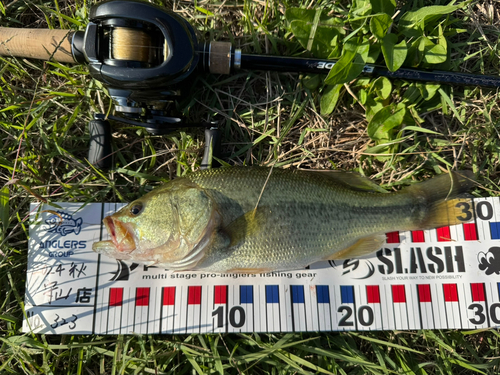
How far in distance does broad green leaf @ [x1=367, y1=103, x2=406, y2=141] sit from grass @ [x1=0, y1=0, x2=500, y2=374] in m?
0.17

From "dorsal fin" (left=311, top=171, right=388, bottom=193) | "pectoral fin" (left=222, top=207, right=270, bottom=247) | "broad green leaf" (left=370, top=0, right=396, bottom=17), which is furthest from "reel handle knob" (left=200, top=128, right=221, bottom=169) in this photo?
"broad green leaf" (left=370, top=0, right=396, bottom=17)

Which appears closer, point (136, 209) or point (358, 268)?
point (136, 209)

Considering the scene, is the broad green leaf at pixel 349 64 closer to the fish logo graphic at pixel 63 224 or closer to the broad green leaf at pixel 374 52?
the broad green leaf at pixel 374 52

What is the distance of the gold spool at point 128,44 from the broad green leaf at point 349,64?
137 cm

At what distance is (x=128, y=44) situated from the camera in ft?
6.88

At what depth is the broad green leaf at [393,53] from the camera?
8.12ft

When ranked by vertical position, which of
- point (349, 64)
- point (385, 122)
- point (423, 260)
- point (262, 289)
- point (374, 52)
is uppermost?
point (374, 52)

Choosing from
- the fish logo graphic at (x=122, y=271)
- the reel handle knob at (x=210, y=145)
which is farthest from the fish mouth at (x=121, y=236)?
the reel handle knob at (x=210, y=145)

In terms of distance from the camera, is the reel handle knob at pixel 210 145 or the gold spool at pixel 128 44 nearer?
the gold spool at pixel 128 44

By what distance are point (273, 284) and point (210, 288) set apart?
1.72 feet

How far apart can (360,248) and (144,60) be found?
2120 millimetres

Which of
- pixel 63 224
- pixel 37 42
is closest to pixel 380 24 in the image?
pixel 37 42

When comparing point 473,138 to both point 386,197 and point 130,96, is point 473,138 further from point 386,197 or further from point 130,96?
point 130,96

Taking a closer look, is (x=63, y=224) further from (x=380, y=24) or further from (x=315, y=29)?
(x=380, y=24)
